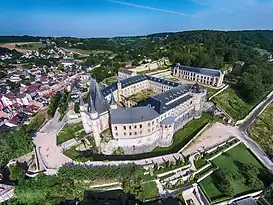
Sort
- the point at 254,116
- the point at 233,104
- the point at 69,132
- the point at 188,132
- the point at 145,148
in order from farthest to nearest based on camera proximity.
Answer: the point at 233,104
the point at 254,116
the point at 188,132
the point at 69,132
the point at 145,148

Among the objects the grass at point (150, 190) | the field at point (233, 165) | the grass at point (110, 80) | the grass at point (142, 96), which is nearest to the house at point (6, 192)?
the grass at point (150, 190)

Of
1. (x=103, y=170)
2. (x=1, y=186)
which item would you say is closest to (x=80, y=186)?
(x=103, y=170)

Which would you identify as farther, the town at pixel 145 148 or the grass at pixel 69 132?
the grass at pixel 69 132

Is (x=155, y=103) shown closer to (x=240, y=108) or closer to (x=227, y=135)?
(x=227, y=135)

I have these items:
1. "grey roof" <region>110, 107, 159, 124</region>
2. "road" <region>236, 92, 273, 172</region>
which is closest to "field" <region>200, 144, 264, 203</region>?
"road" <region>236, 92, 273, 172</region>

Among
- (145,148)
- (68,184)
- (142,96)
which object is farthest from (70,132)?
(142,96)

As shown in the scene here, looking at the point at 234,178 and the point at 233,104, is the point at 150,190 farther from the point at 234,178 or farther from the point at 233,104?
the point at 233,104

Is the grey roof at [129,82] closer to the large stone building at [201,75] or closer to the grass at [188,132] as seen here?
the grass at [188,132]
